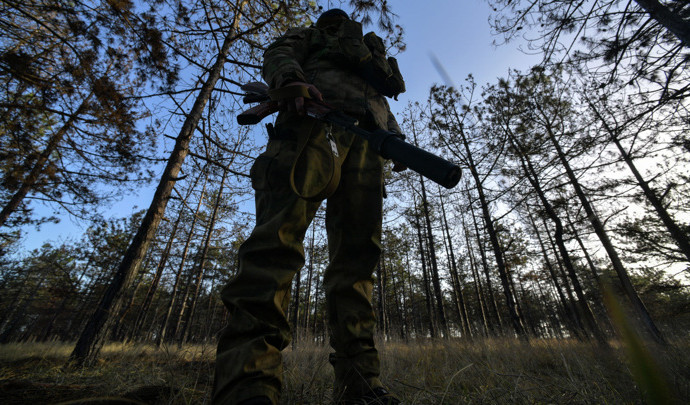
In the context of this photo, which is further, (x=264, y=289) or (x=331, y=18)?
(x=331, y=18)

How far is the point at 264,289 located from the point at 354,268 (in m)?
0.59

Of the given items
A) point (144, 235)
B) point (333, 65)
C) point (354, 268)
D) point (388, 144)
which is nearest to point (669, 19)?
point (333, 65)

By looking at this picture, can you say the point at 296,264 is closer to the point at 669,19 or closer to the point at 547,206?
the point at 669,19

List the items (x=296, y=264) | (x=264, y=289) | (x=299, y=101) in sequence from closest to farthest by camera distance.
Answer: (x=264, y=289), (x=296, y=264), (x=299, y=101)

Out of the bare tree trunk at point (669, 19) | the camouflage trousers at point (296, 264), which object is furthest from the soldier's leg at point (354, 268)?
the bare tree trunk at point (669, 19)

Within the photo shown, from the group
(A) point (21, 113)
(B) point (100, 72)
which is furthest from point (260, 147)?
(A) point (21, 113)

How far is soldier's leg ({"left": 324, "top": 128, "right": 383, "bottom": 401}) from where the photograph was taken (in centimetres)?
135

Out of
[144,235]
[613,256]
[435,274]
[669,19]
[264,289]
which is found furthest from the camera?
[435,274]

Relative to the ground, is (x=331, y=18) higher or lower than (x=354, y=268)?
higher

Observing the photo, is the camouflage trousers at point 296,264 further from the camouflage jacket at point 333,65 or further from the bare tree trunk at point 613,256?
the bare tree trunk at point 613,256

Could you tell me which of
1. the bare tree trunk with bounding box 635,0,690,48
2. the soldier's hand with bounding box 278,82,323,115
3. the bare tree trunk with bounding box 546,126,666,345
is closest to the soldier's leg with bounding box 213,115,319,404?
the soldier's hand with bounding box 278,82,323,115

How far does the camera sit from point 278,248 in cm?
123

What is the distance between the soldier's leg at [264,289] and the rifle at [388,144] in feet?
0.81

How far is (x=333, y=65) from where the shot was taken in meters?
1.92
